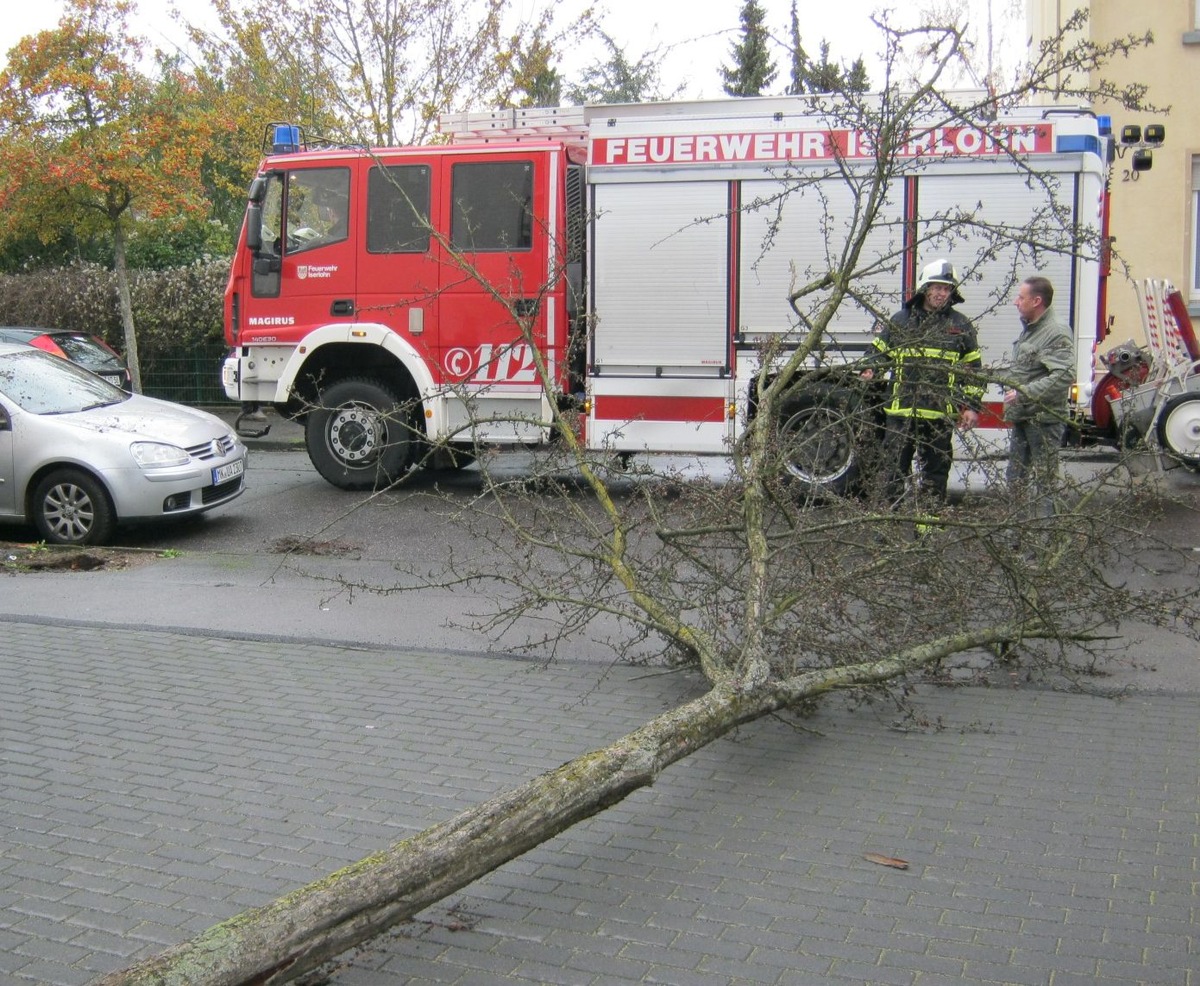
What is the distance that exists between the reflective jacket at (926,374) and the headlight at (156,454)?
18.2 feet

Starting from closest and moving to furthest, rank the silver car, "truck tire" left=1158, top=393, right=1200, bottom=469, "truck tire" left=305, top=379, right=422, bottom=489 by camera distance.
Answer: the silver car
"truck tire" left=1158, top=393, right=1200, bottom=469
"truck tire" left=305, top=379, right=422, bottom=489

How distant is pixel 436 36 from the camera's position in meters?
19.7

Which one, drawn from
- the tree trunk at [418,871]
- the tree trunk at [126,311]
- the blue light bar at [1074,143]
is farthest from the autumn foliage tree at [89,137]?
the tree trunk at [418,871]

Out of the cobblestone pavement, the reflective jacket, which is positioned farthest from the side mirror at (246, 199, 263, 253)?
the reflective jacket

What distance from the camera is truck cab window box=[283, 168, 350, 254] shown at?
38.2 ft

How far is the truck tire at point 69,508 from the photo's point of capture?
9.75m

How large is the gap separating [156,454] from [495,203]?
3.52m

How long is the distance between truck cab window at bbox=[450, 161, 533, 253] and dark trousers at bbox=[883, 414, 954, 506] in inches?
182

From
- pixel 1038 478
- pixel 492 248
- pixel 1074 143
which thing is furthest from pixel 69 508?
pixel 1074 143

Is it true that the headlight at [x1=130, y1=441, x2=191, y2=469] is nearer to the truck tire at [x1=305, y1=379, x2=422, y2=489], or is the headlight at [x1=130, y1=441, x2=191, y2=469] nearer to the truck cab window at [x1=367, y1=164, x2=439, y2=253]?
the truck tire at [x1=305, y1=379, x2=422, y2=489]

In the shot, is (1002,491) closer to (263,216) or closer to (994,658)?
(994,658)

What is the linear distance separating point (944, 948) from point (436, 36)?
59.9 ft

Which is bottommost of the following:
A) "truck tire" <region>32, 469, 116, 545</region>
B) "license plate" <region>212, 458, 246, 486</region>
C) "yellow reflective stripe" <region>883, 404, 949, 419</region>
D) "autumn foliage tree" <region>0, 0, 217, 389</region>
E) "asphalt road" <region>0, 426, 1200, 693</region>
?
"asphalt road" <region>0, 426, 1200, 693</region>

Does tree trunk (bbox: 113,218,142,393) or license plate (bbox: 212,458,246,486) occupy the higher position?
tree trunk (bbox: 113,218,142,393)
